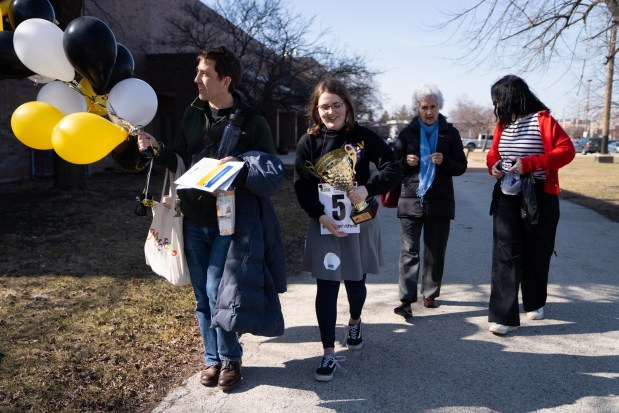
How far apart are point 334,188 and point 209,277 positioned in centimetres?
96

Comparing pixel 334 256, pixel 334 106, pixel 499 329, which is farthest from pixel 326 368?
pixel 334 106

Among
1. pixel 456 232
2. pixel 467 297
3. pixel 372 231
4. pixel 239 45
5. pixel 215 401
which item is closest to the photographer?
pixel 215 401

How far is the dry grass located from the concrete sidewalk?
15.8 inches

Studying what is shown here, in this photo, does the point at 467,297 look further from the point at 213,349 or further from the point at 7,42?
the point at 7,42

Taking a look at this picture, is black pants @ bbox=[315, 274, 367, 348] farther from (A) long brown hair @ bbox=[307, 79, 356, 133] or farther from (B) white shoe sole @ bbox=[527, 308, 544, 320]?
(B) white shoe sole @ bbox=[527, 308, 544, 320]

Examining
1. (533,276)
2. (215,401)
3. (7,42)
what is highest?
(7,42)

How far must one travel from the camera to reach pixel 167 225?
3.28 metres

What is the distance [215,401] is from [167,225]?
1087 millimetres

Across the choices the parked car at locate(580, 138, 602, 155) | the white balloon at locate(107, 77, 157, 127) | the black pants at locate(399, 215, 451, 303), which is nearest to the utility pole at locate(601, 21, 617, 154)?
the black pants at locate(399, 215, 451, 303)

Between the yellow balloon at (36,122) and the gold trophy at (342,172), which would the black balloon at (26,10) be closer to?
the yellow balloon at (36,122)

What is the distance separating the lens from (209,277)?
3.22m

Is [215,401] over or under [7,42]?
under

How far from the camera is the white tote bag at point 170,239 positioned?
10.7ft

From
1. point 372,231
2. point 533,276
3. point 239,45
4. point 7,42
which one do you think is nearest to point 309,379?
point 372,231
